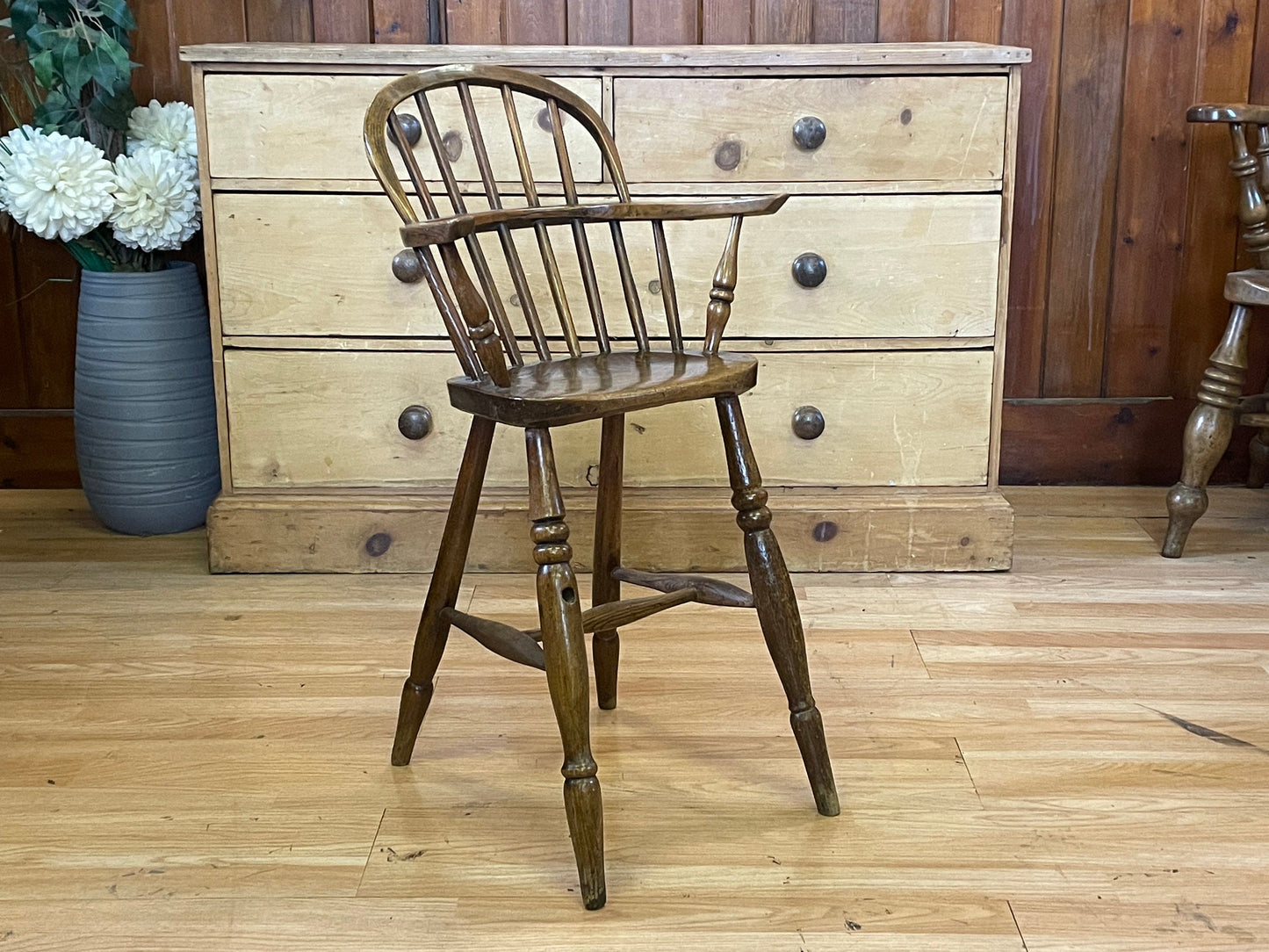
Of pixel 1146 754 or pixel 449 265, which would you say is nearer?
pixel 449 265

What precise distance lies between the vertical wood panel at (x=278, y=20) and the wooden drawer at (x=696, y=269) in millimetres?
584

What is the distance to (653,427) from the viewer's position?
7.95ft

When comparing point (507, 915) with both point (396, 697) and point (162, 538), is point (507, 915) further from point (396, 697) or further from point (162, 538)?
point (162, 538)

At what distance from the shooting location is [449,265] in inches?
54.8

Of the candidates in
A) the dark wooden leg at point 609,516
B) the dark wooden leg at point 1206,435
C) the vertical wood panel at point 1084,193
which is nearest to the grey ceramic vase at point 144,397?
the dark wooden leg at point 609,516

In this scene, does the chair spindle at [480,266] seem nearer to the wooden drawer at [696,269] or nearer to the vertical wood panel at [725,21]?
the wooden drawer at [696,269]

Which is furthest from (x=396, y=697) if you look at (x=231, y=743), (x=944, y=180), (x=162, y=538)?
(x=944, y=180)

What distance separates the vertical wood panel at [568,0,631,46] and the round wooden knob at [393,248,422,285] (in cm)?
71

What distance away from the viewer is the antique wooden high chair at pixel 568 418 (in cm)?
142

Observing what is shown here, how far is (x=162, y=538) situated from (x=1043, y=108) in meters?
2.02

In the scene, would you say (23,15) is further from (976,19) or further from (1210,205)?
(1210,205)

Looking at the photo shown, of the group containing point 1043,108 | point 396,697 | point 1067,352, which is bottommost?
point 396,697

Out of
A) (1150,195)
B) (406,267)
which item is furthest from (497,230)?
(1150,195)

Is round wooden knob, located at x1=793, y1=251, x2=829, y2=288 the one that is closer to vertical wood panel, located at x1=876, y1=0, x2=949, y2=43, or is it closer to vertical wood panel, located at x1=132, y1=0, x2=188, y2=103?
vertical wood panel, located at x1=876, y1=0, x2=949, y2=43
